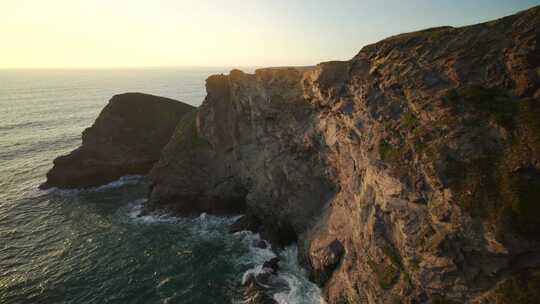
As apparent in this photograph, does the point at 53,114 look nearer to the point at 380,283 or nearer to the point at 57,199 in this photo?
the point at 57,199

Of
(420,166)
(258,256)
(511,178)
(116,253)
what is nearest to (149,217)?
(116,253)

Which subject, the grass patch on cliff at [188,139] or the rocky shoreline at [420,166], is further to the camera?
the grass patch on cliff at [188,139]

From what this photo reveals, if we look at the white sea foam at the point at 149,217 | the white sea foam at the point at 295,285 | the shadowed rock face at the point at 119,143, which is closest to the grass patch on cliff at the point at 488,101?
the white sea foam at the point at 295,285

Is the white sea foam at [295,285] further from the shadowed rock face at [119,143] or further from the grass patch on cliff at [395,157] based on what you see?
the shadowed rock face at [119,143]

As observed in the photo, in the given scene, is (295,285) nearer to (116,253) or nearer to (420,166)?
(420,166)

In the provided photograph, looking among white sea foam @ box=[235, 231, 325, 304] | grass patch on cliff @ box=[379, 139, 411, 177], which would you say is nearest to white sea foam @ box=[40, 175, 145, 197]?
white sea foam @ box=[235, 231, 325, 304]


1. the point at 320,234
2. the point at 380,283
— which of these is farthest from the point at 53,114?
the point at 380,283
